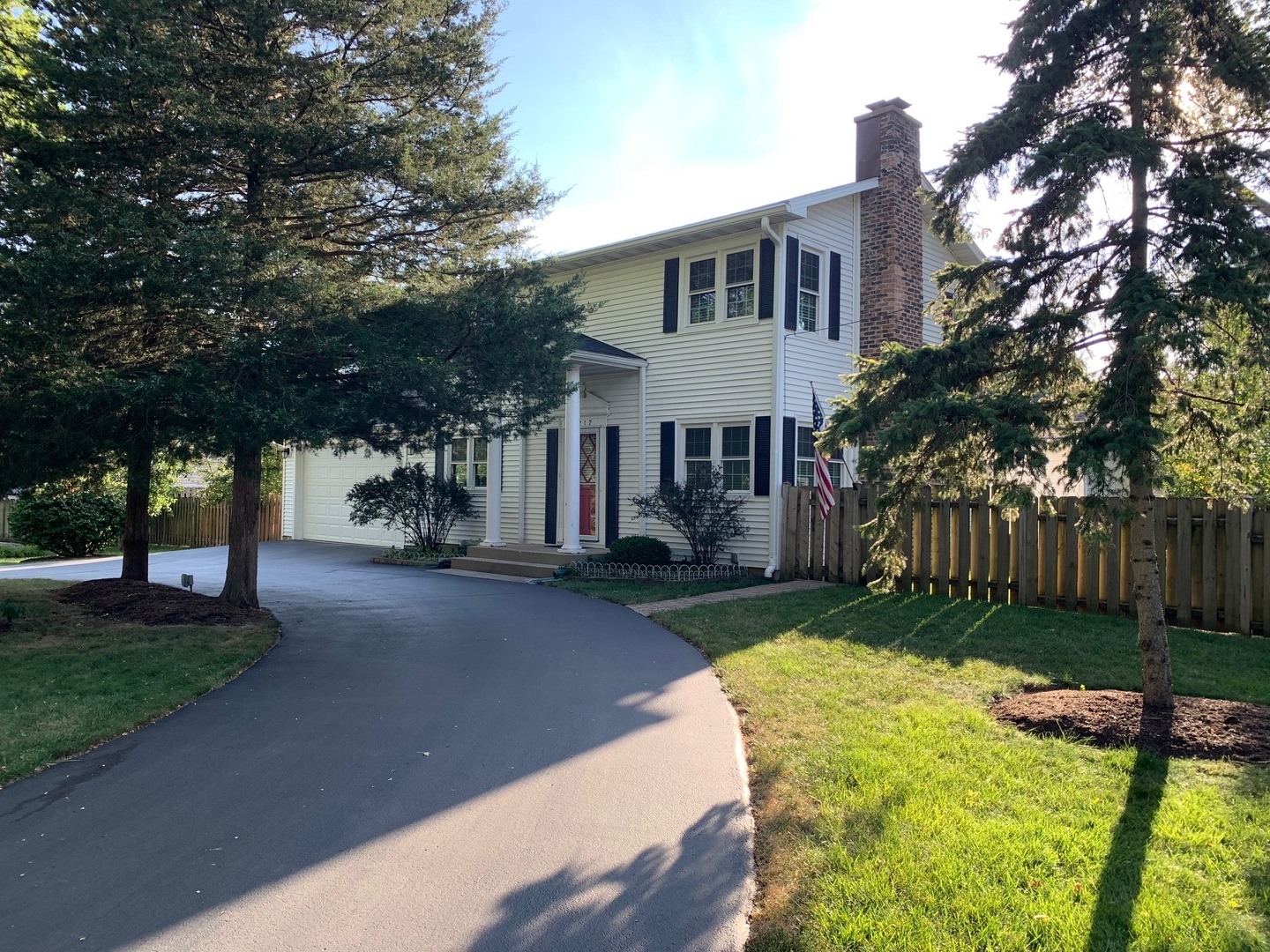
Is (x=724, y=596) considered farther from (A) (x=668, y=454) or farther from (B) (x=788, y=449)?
(A) (x=668, y=454)

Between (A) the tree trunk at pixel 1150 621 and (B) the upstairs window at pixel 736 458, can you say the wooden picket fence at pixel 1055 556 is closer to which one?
(B) the upstairs window at pixel 736 458

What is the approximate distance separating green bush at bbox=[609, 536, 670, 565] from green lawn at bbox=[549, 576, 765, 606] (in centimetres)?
60

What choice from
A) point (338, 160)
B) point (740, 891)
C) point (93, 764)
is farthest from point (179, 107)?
point (740, 891)

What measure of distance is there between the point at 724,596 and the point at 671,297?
6490mm

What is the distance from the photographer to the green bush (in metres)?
14.5

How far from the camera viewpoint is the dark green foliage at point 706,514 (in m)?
14.5

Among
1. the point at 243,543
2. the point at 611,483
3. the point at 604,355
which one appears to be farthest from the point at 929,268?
the point at 243,543

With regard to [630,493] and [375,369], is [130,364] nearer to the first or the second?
[375,369]

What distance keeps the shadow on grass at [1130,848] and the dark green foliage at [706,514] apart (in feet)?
30.2

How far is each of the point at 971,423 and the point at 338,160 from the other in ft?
22.7

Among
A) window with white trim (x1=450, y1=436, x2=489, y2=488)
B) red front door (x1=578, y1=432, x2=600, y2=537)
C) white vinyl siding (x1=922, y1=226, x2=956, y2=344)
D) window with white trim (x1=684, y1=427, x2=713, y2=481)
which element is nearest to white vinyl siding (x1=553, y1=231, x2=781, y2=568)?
window with white trim (x1=684, y1=427, x2=713, y2=481)

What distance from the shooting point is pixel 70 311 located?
7.76 m

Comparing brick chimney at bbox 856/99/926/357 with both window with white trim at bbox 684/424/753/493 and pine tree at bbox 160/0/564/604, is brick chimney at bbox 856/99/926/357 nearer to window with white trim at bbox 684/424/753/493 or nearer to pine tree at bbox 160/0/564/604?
window with white trim at bbox 684/424/753/493

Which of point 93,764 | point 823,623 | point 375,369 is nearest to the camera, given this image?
point 93,764
